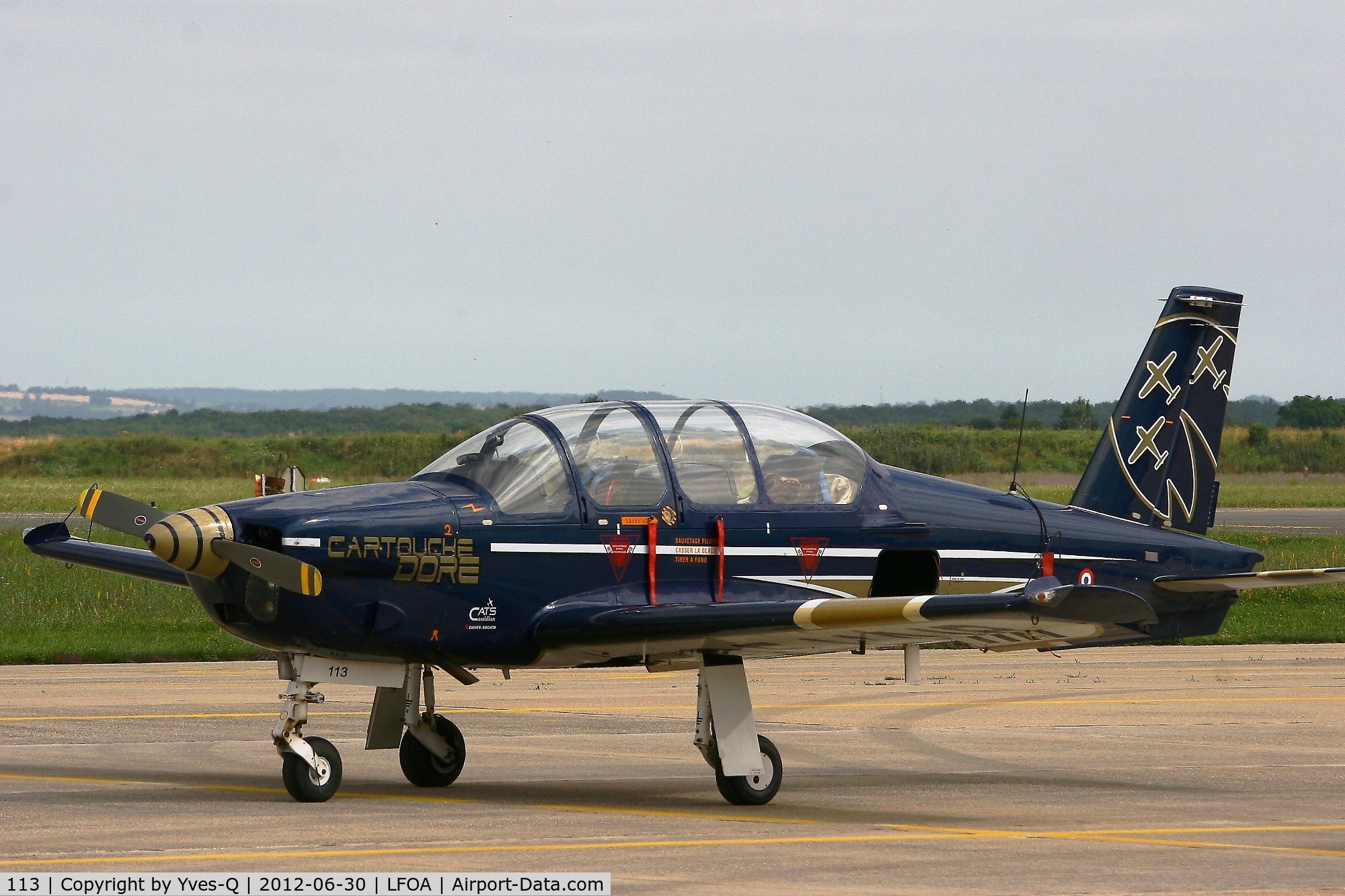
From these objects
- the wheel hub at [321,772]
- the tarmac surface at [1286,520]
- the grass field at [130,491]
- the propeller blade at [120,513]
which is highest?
the propeller blade at [120,513]

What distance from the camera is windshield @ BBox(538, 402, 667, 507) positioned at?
36.4 feet

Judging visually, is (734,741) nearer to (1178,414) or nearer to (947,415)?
(1178,414)

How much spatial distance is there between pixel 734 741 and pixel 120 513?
434cm

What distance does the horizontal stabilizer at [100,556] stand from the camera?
39.5 feet

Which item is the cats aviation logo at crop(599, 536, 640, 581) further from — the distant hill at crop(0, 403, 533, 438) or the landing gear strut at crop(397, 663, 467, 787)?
Answer: the distant hill at crop(0, 403, 533, 438)

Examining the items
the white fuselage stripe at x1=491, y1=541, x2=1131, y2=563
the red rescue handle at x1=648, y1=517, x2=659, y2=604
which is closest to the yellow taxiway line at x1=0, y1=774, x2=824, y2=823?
the red rescue handle at x1=648, y1=517, x2=659, y2=604

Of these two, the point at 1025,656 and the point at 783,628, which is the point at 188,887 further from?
the point at 1025,656

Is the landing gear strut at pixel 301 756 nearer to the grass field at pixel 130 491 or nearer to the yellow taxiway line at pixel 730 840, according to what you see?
the yellow taxiway line at pixel 730 840

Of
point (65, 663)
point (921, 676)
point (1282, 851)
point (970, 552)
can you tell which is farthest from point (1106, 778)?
point (65, 663)

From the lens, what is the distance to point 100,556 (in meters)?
12.1

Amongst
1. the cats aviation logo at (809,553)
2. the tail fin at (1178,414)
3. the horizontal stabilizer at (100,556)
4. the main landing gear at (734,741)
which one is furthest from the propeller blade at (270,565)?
the tail fin at (1178,414)

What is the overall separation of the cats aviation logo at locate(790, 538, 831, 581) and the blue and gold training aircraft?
16 millimetres

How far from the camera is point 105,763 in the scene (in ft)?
41.8
